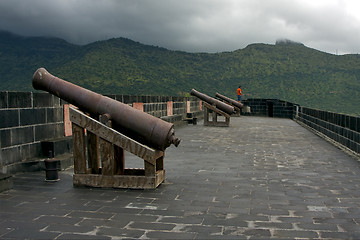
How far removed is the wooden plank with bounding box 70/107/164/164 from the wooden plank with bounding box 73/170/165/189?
0.25m

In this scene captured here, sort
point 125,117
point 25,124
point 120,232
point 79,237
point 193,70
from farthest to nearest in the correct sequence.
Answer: point 193,70 → point 25,124 → point 125,117 → point 120,232 → point 79,237

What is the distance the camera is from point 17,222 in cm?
353

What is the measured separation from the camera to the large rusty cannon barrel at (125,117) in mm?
4914

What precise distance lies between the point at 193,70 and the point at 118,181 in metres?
80.4

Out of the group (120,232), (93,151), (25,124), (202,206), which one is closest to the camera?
(120,232)

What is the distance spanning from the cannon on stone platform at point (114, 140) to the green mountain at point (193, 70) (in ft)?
184

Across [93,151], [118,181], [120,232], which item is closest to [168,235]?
[120,232]

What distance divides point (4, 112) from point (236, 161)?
13.1 feet

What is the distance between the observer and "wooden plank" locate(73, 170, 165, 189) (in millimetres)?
4793

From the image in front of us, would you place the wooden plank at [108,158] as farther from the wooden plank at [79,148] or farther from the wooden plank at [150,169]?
the wooden plank at [150,169]

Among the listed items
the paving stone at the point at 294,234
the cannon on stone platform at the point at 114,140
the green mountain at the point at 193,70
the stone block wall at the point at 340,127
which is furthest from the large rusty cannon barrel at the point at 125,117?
the green mountain at the point at 193,70

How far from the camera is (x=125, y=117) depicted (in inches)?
196

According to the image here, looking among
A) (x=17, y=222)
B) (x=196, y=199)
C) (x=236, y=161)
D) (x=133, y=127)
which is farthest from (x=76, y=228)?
(x=236, y=161)

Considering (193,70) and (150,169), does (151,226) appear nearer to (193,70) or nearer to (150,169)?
(150,169)
